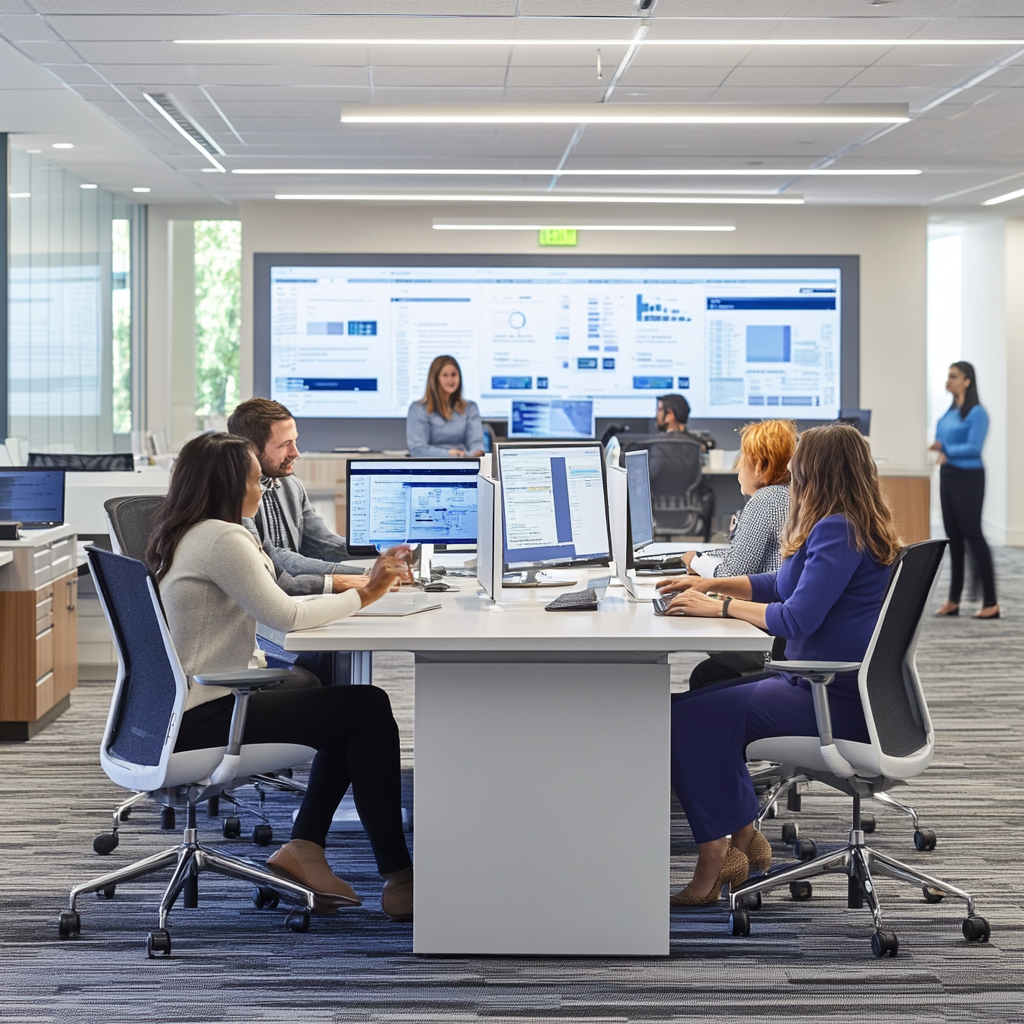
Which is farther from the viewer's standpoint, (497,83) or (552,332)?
(552,332)

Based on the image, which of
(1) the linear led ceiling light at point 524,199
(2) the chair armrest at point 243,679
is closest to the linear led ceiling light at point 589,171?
(1) the linear led ceiling light at point 524,199

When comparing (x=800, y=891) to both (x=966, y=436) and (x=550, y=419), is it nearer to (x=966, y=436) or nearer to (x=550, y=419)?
(x=966, y=436)

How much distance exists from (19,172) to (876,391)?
7.37m

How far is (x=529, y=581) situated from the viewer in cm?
383

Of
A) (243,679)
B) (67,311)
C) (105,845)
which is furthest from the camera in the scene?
(67,311)

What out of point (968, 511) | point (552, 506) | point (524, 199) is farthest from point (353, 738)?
point (524, 199)

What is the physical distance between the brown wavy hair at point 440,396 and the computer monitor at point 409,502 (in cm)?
387

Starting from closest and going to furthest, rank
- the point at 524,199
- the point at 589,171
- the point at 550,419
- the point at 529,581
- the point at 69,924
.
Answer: the point at 69,924
the point at 529,581
the point at 589,171
the point at 550,419
the point at 524,199

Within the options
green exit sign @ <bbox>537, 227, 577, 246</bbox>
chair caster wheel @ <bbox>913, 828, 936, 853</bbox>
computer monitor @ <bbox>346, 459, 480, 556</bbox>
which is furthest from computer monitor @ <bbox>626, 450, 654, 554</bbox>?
green exit sign @ <bbox>537, 227, 577, 246</bbox>

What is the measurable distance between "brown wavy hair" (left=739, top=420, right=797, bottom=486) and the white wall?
7.32 meters

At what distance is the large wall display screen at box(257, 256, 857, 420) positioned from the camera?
36.1 feet

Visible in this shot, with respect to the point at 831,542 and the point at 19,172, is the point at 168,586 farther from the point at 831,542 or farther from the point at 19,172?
the point at 19,172

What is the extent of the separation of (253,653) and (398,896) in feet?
2.44

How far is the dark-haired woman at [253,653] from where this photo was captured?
307 cm
